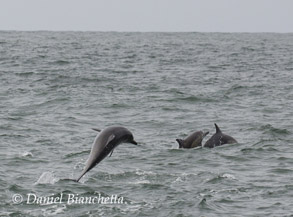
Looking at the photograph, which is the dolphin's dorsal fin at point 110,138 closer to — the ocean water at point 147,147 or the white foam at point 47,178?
the ocean water at point 147,147

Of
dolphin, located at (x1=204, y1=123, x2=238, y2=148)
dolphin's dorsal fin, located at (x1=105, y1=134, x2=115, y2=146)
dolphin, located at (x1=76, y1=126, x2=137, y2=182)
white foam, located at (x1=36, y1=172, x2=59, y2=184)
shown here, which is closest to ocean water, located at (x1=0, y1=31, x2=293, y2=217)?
white foam, located at (x1=36, y1=172, x2=59, y2=184)

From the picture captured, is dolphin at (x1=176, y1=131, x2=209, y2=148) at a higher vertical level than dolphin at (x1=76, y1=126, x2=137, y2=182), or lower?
lower

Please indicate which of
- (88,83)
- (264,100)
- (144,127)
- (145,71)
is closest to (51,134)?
(144,127)

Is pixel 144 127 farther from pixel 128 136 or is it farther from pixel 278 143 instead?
pixel 128 136

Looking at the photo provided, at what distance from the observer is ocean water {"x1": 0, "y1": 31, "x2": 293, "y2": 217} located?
50.8 ft

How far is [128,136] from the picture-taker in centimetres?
1435

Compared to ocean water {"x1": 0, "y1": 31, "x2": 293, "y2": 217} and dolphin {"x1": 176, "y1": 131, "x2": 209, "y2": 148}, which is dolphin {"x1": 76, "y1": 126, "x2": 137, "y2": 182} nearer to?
ocean water {"x1": 0, "y1": 31, "x2": 293, "y2": 217}

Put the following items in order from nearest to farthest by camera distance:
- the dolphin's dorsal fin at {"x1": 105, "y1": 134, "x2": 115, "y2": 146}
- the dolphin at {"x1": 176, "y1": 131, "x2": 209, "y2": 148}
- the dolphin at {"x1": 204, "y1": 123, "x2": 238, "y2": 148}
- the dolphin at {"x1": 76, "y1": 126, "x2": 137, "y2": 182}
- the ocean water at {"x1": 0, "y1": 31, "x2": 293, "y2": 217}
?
the dolphin at {"x1": 76, "y1": 126, "x2": 137, "y2": 182}, the dolphin's dorsal fin at {"x1": 105, "y1": 134, "x2": 115, "y2": 146}, the ocean water at {"x1": 0, "y1": 31, "x2": 293, "y2": 217}, the dolphin at {"x1": 176, "y1": 131, "x2": 209, "y2": 148}, the dolphin at {"x1": 204, "y1": 123, "x2": 238, "y2": 148}

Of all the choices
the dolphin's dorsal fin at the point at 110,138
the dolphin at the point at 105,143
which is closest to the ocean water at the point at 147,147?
the dolphin at the point at 105,143

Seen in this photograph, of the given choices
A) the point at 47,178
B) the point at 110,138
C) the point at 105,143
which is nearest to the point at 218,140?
the point at 47,178

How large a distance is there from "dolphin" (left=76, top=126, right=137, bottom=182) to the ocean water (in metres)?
1.71

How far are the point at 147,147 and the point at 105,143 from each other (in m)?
8.37

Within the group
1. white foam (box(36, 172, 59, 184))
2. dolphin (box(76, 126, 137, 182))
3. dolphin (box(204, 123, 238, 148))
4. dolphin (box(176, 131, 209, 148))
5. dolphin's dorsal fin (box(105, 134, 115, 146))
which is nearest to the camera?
dolphin (box(76, 126, 137, 182))

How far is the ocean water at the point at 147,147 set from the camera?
15484 millimetres
